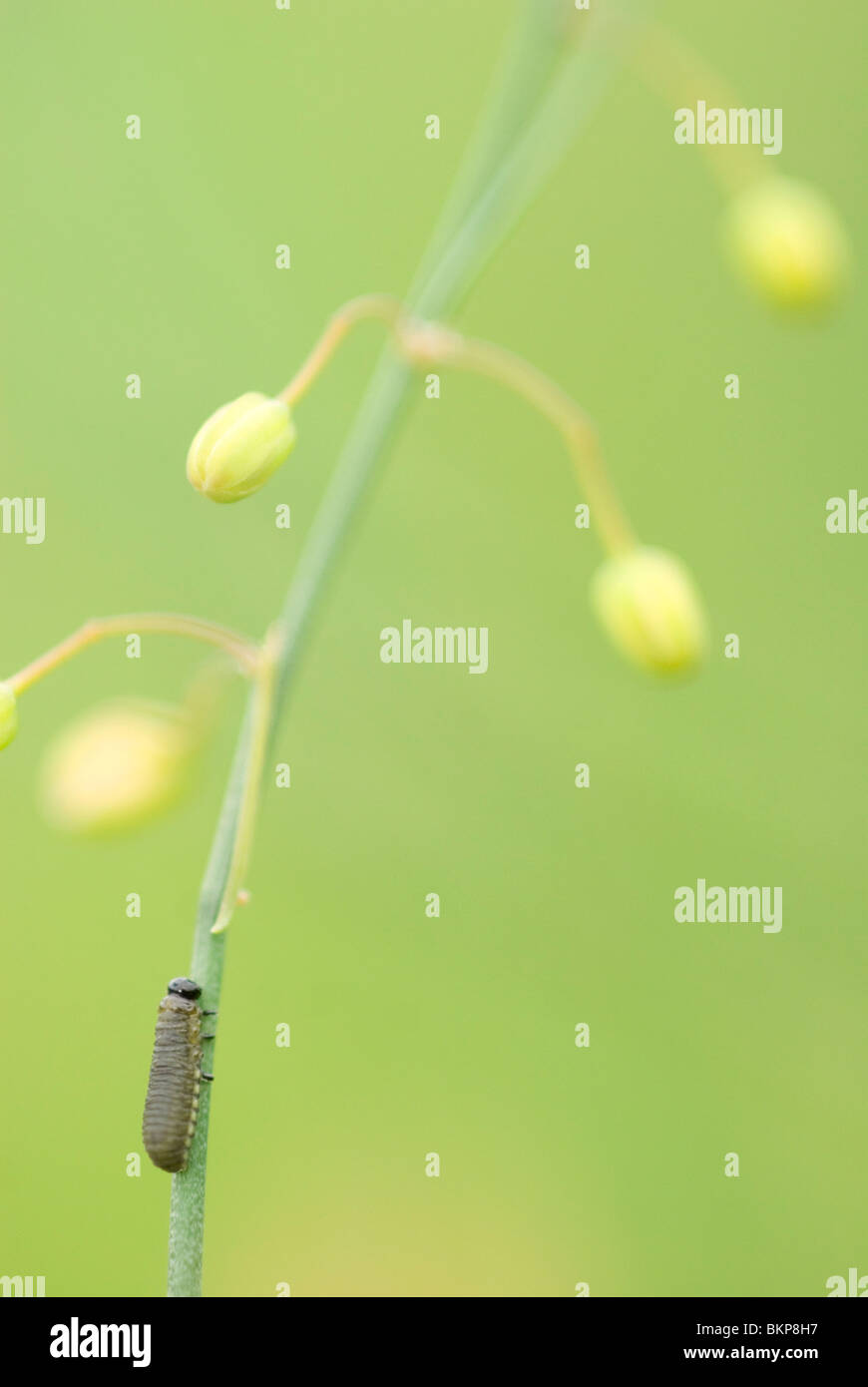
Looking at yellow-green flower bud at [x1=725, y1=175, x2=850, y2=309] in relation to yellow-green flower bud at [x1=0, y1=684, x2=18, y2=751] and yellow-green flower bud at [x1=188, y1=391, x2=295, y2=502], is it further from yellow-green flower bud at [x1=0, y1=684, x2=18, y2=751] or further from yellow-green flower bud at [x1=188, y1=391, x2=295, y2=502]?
yellow-green flower bud at [x1=0, y1=684, x2=18, y2=751]

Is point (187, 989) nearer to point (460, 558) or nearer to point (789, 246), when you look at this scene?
point (789, 246)

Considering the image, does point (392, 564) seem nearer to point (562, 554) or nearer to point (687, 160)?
point (562, 554)

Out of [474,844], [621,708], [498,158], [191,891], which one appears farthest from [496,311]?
[498,158]

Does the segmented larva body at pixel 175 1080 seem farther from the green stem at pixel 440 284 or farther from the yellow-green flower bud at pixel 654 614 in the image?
the yellow-green flower bud at pixel 654 614

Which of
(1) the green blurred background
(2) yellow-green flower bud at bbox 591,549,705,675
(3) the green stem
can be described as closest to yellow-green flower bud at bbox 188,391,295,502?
(3) the green stem

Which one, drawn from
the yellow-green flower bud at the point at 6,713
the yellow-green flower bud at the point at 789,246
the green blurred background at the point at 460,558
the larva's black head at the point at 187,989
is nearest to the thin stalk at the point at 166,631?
the yellow-green flower bud at the point at 6,713

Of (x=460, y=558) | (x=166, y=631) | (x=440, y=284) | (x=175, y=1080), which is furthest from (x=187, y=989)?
(x=460, y=558)
